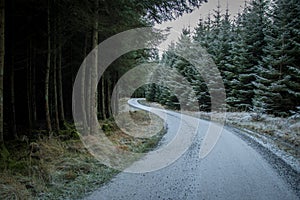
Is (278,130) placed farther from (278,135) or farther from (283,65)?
(283,65)

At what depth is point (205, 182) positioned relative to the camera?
5340mm

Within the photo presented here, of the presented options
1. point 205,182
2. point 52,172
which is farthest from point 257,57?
point 52,172

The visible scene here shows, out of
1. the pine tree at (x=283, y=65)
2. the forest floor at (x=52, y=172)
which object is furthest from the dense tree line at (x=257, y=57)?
the forest floor at (x=52, y=172)

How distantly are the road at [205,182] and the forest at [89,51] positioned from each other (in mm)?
864

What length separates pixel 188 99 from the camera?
29797mm

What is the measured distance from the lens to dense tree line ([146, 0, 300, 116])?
1714 cm

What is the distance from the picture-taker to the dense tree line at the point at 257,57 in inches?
675

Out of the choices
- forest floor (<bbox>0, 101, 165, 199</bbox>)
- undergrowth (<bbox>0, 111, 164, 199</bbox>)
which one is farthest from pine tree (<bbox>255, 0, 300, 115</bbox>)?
undergrowth (<bbox>0, 111, 164, 199</bbox>)

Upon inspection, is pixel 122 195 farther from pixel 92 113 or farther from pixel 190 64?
pixel 190 64

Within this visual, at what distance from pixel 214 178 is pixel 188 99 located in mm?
24458

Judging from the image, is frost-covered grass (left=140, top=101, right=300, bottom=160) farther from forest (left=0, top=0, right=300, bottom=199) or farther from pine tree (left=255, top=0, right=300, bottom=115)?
pine tree (left=255, top=0, right=300, bottom=115)

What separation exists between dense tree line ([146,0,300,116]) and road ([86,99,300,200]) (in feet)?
38.3

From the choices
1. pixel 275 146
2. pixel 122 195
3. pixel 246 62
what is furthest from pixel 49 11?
pixel 246 62

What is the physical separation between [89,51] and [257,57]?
14.9m
